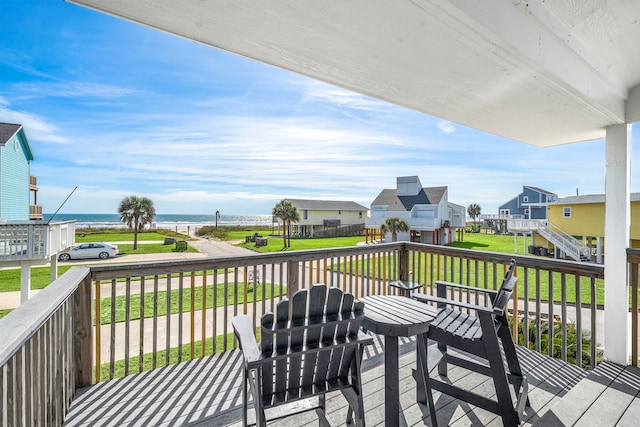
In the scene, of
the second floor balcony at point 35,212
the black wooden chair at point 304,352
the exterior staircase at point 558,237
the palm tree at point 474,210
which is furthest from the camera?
the palm tree at point 474,210

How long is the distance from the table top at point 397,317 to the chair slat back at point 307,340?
135 millimetres

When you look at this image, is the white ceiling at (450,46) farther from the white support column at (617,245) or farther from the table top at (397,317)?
the table top at (397,317)

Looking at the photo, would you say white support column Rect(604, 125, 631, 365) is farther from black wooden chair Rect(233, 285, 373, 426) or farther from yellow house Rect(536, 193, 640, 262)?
yellow house Rect(536, 193, 640, 262)

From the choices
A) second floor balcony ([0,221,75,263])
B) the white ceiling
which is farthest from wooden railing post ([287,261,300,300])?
second floor balcony ([0,221,75,263])

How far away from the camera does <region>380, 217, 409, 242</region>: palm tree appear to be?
25.6 m

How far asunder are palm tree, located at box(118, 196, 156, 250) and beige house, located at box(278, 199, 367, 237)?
1521cm

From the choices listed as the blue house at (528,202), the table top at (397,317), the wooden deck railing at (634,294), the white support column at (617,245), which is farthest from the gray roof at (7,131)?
the blue house at (528,202)

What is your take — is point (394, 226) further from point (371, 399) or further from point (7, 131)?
point (371, 399)

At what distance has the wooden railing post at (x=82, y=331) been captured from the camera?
7.89ft

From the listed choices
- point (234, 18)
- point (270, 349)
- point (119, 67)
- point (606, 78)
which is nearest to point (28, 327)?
point (270, 349)

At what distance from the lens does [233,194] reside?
53750 mm

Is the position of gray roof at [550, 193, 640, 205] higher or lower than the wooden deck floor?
higher

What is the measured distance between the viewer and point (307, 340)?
170 centimetres

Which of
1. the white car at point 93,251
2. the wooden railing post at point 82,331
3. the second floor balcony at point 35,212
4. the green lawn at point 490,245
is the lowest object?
the green lawn at point 490,245
